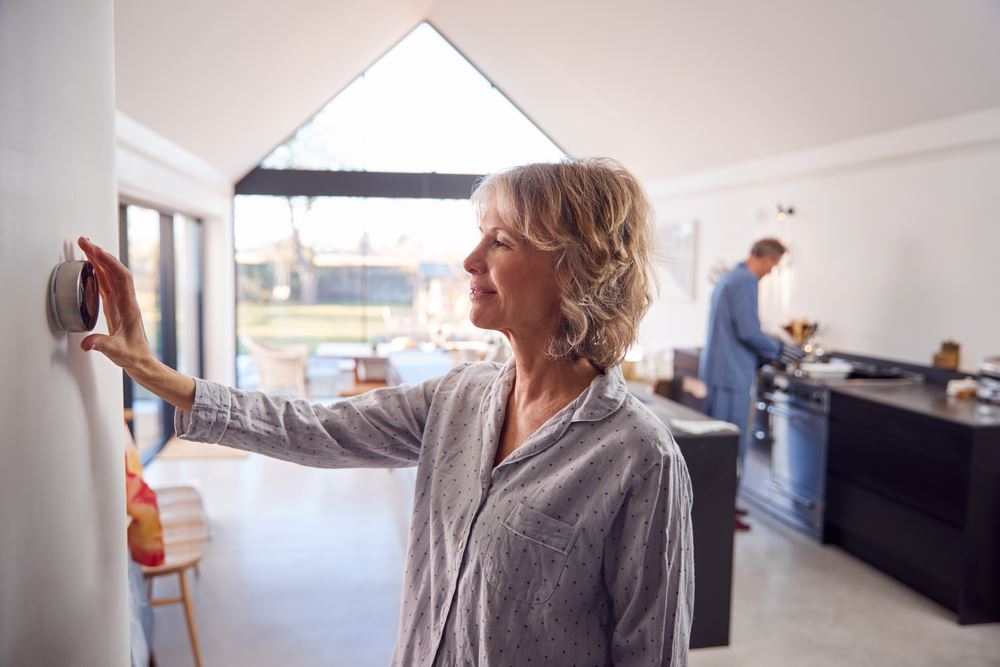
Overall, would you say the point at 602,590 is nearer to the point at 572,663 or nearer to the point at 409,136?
the point at 572,663

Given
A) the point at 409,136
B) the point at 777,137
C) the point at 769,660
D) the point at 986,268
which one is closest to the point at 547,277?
the point at 769,660

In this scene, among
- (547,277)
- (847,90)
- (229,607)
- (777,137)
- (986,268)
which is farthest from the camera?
(777,137)

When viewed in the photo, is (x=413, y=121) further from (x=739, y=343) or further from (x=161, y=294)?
(x=739, y=343)

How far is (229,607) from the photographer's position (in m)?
3.64

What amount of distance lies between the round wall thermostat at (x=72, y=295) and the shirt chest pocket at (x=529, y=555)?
634 millimetres

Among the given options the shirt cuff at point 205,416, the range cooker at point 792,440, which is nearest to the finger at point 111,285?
the shirt cuff at point 205,416

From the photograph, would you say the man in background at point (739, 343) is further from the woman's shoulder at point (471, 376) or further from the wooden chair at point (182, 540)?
the woman's shoulder at point (471, 376)

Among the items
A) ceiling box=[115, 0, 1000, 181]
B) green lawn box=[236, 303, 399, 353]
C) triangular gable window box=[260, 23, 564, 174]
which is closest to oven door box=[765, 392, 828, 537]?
ceiling box=[115, 0, 1000, 181]

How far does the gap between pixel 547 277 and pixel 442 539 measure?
0.46 m

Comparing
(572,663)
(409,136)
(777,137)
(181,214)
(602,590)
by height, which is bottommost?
(572,663)

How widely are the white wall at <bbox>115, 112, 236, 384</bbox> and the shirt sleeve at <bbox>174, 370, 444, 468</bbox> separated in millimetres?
2389

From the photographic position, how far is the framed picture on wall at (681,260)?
24.7 ft

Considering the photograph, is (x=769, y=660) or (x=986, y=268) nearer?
(x=769, y=660)

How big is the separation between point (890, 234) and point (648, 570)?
4.35m
